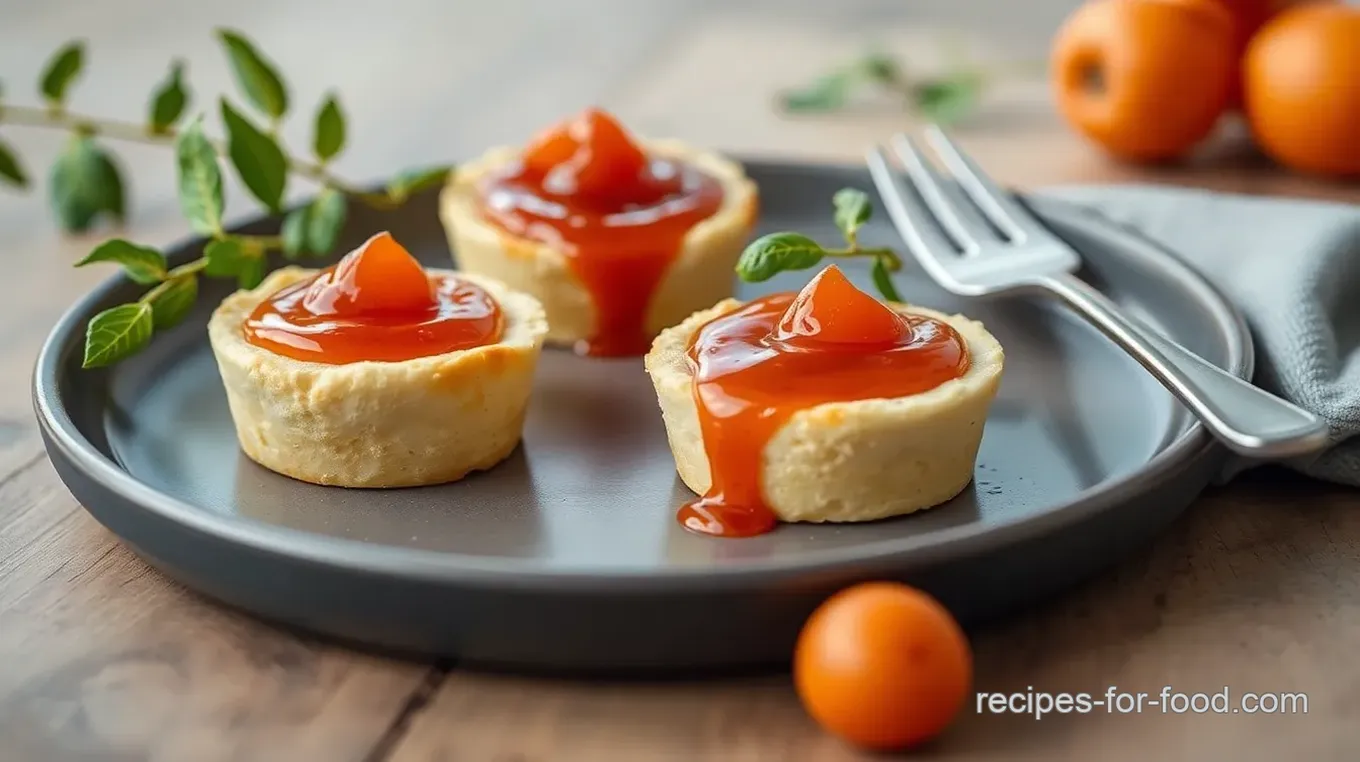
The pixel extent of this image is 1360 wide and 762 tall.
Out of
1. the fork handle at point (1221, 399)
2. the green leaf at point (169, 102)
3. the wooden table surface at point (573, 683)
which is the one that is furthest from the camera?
the green leaf at point (169, 102)

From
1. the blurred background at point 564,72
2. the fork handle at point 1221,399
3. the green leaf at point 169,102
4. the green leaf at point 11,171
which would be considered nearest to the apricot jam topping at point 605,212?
the green leaf at point 169,102

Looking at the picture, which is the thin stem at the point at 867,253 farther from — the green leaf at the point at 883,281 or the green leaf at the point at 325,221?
the green leaf at the point at 325,221

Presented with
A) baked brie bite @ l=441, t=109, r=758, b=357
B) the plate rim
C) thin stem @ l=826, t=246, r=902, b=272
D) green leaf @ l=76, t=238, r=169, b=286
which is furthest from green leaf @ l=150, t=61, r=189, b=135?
thin stem @ l=826, t=246, r=902, b=272

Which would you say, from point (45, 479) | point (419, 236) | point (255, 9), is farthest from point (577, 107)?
point (45, 479)

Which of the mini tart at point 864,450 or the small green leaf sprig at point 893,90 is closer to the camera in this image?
the mini tart at point 864,450

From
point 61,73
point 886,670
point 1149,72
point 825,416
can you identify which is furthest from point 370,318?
point 1149,72

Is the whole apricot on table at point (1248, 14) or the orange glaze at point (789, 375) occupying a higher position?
the orange glaze at point (789, 375)

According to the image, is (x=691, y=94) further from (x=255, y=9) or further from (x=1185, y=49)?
(x=255, y=9)

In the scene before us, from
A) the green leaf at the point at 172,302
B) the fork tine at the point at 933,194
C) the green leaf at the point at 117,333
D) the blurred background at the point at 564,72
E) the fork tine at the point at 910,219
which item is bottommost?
the blurred background at the point at 564,72
